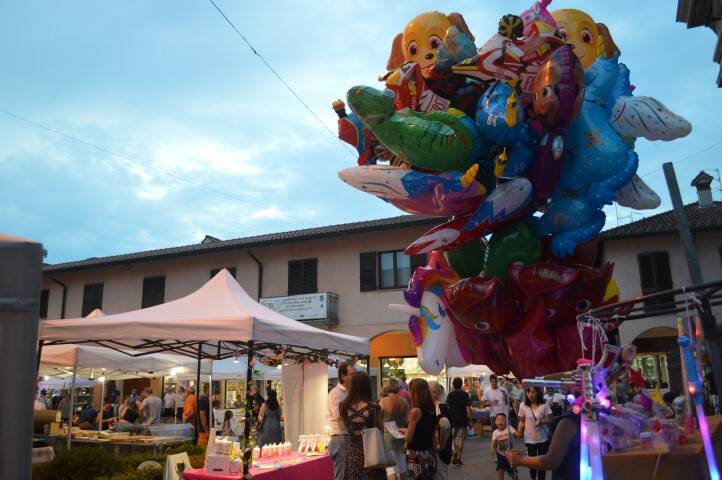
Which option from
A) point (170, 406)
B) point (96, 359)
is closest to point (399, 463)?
point (96, 359)

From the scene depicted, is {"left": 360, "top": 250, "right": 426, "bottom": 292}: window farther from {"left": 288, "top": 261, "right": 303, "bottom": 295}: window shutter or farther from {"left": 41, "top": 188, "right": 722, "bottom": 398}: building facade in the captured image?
{"left": 288, "top": 261, "right": 303, "bottom": 295}: window shutter

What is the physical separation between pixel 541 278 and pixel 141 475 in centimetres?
545

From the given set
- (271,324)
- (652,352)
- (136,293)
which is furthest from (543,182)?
(136,293)

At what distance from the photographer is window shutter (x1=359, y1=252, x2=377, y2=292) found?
21734mm

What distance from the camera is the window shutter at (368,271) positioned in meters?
21.7

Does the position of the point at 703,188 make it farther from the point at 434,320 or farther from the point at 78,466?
the point at 78,466

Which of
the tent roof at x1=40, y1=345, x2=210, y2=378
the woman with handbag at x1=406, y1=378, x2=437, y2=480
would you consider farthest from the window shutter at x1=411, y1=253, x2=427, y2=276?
the woman with handbag at x1=406, y1=378, x2=437, y2=480

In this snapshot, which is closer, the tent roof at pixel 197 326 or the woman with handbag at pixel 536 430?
the tent roof at pixel 197 326

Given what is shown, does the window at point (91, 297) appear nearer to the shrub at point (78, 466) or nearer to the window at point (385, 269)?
the window at point (385, 269)

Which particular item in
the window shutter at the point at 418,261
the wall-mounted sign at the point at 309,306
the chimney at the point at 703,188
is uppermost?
the chimney at the point at 703,188

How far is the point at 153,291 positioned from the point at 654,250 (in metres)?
18.8

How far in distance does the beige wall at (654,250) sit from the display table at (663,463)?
690 inches

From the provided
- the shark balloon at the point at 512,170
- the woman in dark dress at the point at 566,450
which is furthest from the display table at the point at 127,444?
the woman in dark dress at the point at 566,450

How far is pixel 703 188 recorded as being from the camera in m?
25.2
